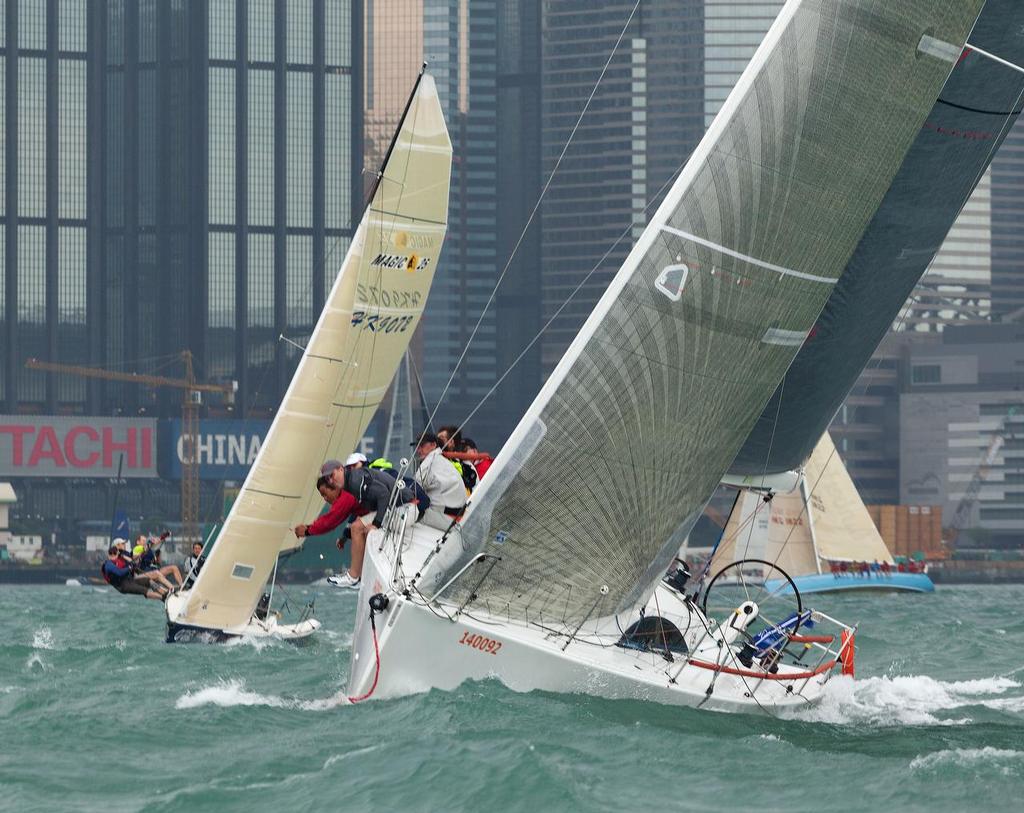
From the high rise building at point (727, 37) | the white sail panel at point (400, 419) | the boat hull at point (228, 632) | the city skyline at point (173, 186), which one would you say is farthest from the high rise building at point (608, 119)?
the boat hull at point (228, 632)

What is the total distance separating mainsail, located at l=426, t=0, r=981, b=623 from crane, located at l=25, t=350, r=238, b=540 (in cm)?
9874

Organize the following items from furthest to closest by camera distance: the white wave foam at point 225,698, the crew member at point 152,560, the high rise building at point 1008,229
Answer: the high rise building at point 1008,229 < the crew member at point 152,560 < the white wave foam at point 225,698

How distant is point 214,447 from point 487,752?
342 ft

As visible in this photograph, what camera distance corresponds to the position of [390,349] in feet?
74.0

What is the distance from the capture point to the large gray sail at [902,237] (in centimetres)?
1265

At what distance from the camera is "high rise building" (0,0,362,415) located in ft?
371

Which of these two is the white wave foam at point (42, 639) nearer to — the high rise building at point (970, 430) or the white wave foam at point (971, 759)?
the white wave foam at point (971, 759)

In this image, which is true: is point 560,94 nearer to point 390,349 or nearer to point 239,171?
point 239,171

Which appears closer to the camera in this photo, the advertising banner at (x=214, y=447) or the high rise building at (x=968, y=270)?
the advertising banner at (x=214, y=447)

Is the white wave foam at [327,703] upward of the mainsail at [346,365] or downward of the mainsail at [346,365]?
downward

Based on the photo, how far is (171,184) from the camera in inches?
4619

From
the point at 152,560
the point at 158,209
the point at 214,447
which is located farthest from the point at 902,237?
the point at 158,209

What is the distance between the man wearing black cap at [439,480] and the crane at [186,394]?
97117mm

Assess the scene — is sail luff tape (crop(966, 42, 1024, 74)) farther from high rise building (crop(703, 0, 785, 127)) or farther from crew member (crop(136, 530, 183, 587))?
high rise building (crop(703, 0, 785, 127))
